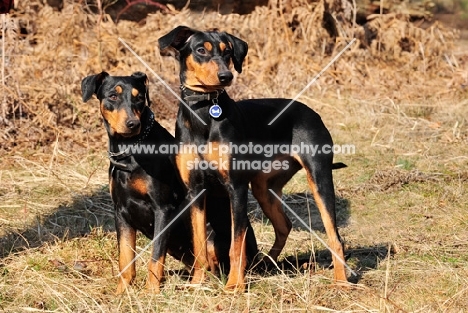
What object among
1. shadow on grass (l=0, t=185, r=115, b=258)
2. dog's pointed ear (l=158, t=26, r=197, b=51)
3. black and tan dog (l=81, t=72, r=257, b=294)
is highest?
dog's pointed ear (l=158, t=26, r=197, b=51)

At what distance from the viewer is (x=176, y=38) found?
5.13m

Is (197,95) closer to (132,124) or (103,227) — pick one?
(132,124)

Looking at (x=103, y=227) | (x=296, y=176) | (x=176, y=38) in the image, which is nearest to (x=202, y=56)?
(x=176, y=38)

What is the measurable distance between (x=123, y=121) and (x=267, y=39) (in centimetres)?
656

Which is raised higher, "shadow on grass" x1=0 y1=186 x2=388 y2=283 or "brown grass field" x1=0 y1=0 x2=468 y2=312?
"brown grass field" x1=0 y1=0 x2=468 y2=312

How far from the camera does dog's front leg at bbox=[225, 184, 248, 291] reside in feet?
16.5

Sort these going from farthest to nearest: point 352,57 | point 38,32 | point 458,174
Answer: point 352,57 < point 38,32 < point 458,174

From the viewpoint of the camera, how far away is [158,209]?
16.9 feet

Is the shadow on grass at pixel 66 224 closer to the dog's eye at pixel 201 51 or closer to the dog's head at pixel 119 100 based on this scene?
the dog's head at pixel 119 100

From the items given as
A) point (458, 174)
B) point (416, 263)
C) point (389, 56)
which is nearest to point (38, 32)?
point (389, 56)

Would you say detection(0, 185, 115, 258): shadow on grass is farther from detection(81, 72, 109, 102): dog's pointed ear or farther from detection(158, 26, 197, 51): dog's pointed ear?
detection(158, 26, 197, 51): dog's pointed ear

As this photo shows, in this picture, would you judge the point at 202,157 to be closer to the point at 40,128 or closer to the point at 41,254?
the point at 41,254

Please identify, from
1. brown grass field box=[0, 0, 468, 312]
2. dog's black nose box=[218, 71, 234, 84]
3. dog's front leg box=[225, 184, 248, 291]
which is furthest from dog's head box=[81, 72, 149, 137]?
brown grass field box=[0, 0, 468, 312]

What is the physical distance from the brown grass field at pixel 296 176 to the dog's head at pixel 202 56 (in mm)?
1309
